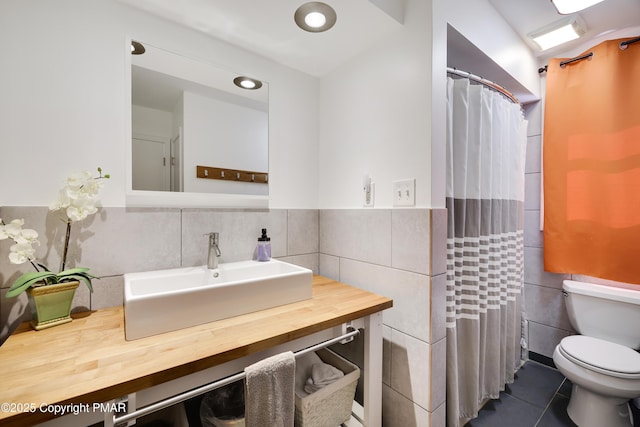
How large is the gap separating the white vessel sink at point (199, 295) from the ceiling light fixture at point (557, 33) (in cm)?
201

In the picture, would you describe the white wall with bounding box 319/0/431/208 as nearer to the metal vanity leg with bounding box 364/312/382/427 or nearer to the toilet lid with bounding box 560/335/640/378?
the metal vanity leg with bounding box 364/312/382/427

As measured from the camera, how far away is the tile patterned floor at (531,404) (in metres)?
1.47

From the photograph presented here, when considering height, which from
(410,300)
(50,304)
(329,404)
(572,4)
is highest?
(572,4)

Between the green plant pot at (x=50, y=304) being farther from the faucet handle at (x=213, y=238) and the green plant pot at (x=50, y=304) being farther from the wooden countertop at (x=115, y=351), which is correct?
the faucet handle at (x=213, y=238)

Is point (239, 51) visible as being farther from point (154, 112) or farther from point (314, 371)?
point (314, 371)

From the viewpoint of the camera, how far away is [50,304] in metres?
0.89

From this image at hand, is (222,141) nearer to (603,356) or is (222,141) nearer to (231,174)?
(231,174)

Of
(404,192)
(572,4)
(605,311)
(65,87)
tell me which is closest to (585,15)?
(572,4)

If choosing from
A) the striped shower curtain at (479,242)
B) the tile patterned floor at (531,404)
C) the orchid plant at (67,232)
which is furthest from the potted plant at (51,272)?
the tile patterned floor at (531,404)

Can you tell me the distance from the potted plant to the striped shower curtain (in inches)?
59.4

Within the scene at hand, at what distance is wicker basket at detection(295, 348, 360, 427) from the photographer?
1095mm

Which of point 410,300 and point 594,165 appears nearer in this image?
point 410,300

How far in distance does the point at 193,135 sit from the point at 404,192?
106 centimetres

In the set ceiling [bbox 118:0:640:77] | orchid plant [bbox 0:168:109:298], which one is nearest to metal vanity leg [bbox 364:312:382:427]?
orchid plant [bbox 0:168:109:298]
